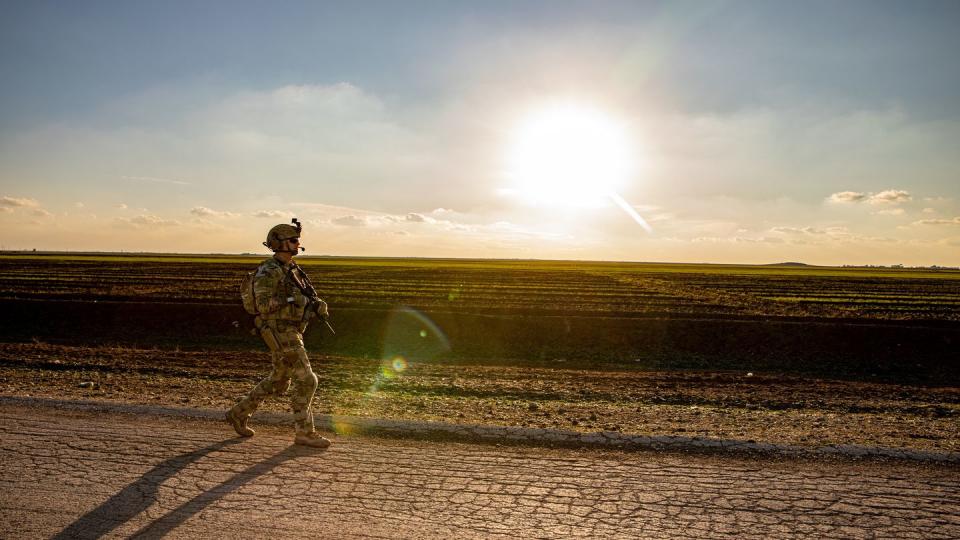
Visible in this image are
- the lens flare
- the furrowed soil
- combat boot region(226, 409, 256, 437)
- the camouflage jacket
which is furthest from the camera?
the lens flare

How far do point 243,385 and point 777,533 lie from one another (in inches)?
360

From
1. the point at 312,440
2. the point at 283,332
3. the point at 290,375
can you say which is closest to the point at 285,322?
the point at 283,332

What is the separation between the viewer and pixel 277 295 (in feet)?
20.2

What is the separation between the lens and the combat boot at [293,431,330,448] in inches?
245

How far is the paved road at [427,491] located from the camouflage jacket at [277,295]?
4.47 ft

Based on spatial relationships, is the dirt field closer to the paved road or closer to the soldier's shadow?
the paved road

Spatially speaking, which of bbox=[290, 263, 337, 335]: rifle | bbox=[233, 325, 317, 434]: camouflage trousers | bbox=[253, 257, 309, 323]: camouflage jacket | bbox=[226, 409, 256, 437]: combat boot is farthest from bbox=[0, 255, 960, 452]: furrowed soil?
bbox=[253, 257, 309, 323]: camouflage jacket

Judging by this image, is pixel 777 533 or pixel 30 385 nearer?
pixel 777 533

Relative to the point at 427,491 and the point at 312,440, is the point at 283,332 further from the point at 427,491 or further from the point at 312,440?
the point at 427,491

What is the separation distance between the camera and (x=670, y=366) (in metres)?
15.6

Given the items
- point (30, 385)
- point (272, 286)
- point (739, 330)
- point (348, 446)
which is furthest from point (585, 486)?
point (739, 330)

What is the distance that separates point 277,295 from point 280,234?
2.11 feet

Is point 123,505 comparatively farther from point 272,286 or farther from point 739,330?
point 739,330

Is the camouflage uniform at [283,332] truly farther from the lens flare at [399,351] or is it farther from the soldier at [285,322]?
the lens flare at [399,351]
